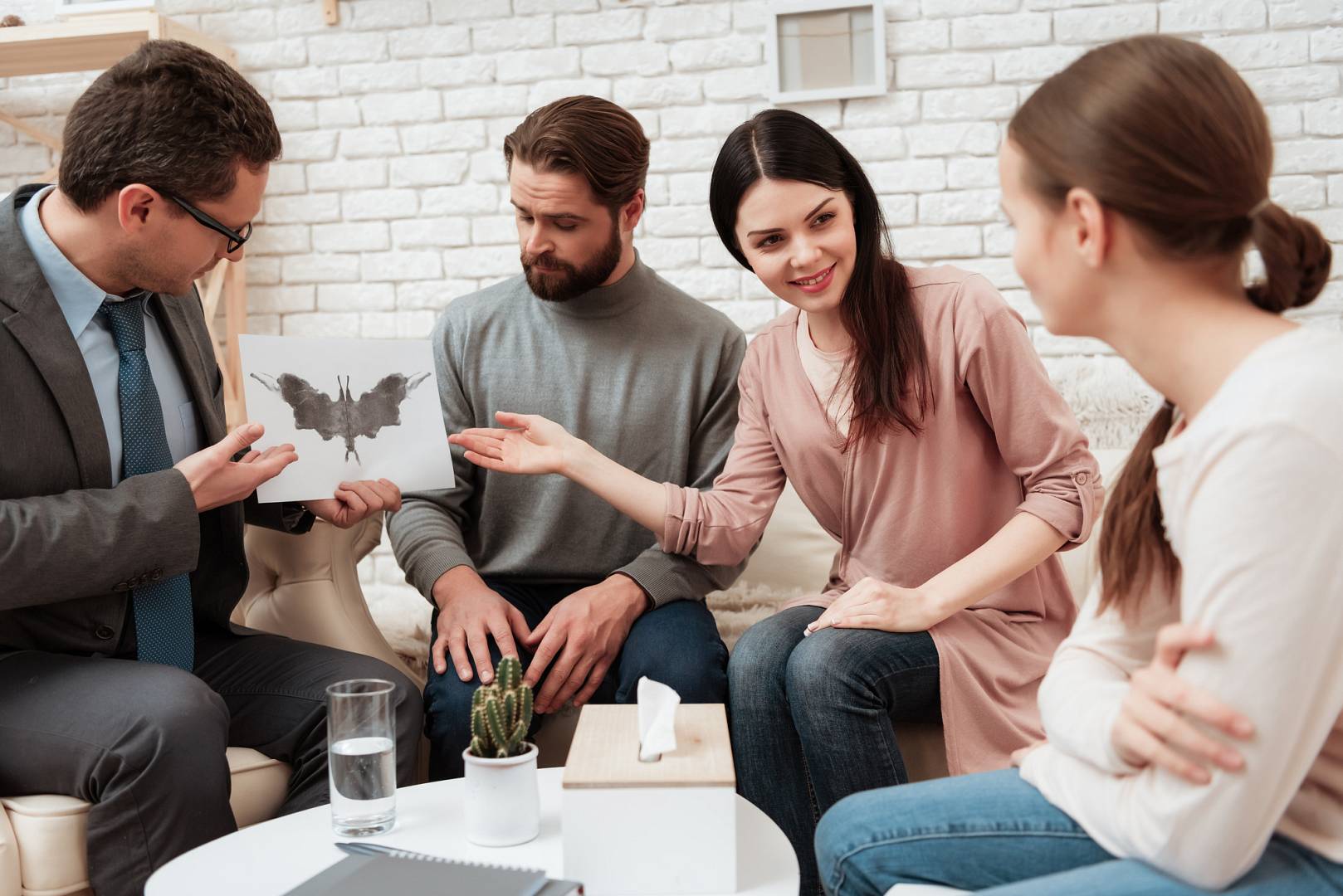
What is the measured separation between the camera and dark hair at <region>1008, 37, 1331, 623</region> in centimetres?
80

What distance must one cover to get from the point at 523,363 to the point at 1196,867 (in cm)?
144

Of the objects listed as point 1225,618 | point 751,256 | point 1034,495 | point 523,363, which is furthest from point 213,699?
point 1225,618

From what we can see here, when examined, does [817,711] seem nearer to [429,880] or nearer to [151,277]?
[429,880]

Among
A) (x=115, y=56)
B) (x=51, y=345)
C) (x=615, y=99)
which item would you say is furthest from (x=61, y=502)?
(x=115, y=56)

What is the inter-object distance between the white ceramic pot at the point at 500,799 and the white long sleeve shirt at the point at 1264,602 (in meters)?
0.57

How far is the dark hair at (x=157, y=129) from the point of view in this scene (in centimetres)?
151

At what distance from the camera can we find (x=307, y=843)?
3.75ft

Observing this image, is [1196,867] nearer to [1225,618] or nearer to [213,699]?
[1225,618]

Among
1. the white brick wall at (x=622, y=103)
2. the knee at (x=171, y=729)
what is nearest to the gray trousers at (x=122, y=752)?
the knee at (x=171, y=729)

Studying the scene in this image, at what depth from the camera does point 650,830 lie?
1021 mm

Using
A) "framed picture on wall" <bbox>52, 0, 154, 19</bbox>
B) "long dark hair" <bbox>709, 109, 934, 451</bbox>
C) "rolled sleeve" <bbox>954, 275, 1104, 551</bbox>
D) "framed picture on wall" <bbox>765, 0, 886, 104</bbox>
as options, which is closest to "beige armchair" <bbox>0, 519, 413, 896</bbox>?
"long dark hair" <bbox>709, 109, 934, 451</bbox>

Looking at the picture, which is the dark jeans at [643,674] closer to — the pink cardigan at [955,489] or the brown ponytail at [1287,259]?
the pink cardigan at [955,489]

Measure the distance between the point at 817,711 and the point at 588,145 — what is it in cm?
99

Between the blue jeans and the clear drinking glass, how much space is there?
1.47ft
